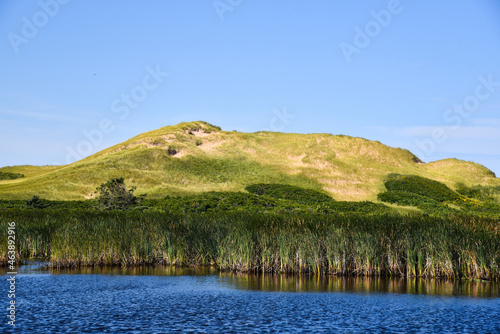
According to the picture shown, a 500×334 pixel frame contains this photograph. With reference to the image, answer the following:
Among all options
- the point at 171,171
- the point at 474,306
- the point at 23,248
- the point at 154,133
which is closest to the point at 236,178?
the point at 171,171

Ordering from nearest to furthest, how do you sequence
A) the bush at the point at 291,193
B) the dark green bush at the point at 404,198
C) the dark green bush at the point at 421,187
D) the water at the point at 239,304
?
the water at the point at 239,304
the bush at the point at 291,193
the dark green bush at the point at 404,198
the dark green bush at the point at 421,187

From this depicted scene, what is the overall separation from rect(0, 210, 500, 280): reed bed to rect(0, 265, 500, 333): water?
105 cm

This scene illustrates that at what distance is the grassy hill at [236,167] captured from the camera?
68750 mm

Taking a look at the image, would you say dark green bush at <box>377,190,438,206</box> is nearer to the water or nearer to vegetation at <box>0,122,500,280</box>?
vegetation at <box>0,122,500,280</box>

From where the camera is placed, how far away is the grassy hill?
6875 centimetres

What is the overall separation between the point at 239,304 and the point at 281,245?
20.4ft

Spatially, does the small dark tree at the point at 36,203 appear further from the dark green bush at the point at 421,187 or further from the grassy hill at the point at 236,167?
the dark green bush at the point at 421,187

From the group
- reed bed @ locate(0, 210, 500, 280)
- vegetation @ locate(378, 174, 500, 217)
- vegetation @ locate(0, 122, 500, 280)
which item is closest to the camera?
reed bed @ locate(0, 210, 500, 280)

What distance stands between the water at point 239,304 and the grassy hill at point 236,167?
4288 cm

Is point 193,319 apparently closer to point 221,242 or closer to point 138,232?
point 221,242

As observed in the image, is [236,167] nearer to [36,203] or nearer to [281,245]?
[36,203]

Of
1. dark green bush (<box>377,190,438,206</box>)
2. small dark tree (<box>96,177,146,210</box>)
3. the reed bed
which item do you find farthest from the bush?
the reed bed

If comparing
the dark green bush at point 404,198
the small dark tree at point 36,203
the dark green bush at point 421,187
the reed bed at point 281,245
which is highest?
the dark green bush at point 421,187

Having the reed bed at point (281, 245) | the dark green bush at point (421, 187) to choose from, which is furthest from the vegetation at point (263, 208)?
the dark green bush at point (421, 187)
